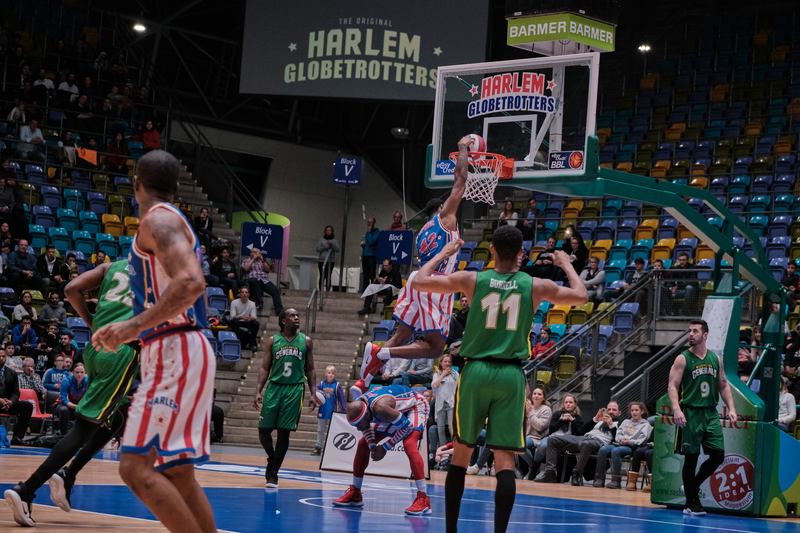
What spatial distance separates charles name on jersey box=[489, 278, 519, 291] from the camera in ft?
24.0

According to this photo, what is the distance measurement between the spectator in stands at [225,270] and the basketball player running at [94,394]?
15.8 metres

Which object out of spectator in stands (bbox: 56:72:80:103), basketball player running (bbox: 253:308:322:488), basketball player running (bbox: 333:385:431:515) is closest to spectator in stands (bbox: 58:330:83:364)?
basketball player running (bbox: 253:308:322:488)

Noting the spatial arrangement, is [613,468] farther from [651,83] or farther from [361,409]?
Result: [651,83]

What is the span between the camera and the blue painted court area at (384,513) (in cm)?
905

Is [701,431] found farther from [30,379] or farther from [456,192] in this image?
[30,379]

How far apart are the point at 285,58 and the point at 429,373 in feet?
53.2

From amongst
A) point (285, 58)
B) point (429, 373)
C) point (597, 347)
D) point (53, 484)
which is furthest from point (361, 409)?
point (285, 58)

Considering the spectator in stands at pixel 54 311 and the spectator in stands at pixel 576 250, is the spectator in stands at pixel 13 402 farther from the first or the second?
the spectator in stands at pixel 576 250

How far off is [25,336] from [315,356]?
19.6ft

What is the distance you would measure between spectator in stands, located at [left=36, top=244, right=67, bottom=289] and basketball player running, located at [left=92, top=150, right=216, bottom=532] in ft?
57.7

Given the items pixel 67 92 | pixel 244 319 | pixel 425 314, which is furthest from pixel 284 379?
pixel 67 92

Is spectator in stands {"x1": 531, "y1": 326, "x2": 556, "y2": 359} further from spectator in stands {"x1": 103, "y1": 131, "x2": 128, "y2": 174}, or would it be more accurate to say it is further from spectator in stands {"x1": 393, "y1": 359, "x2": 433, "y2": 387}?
spectator in stands {"x1": 103, "y1": 131, "x2": 128, "y2": 174}

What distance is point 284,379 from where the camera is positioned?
40.6ft

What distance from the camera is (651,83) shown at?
31516mm
